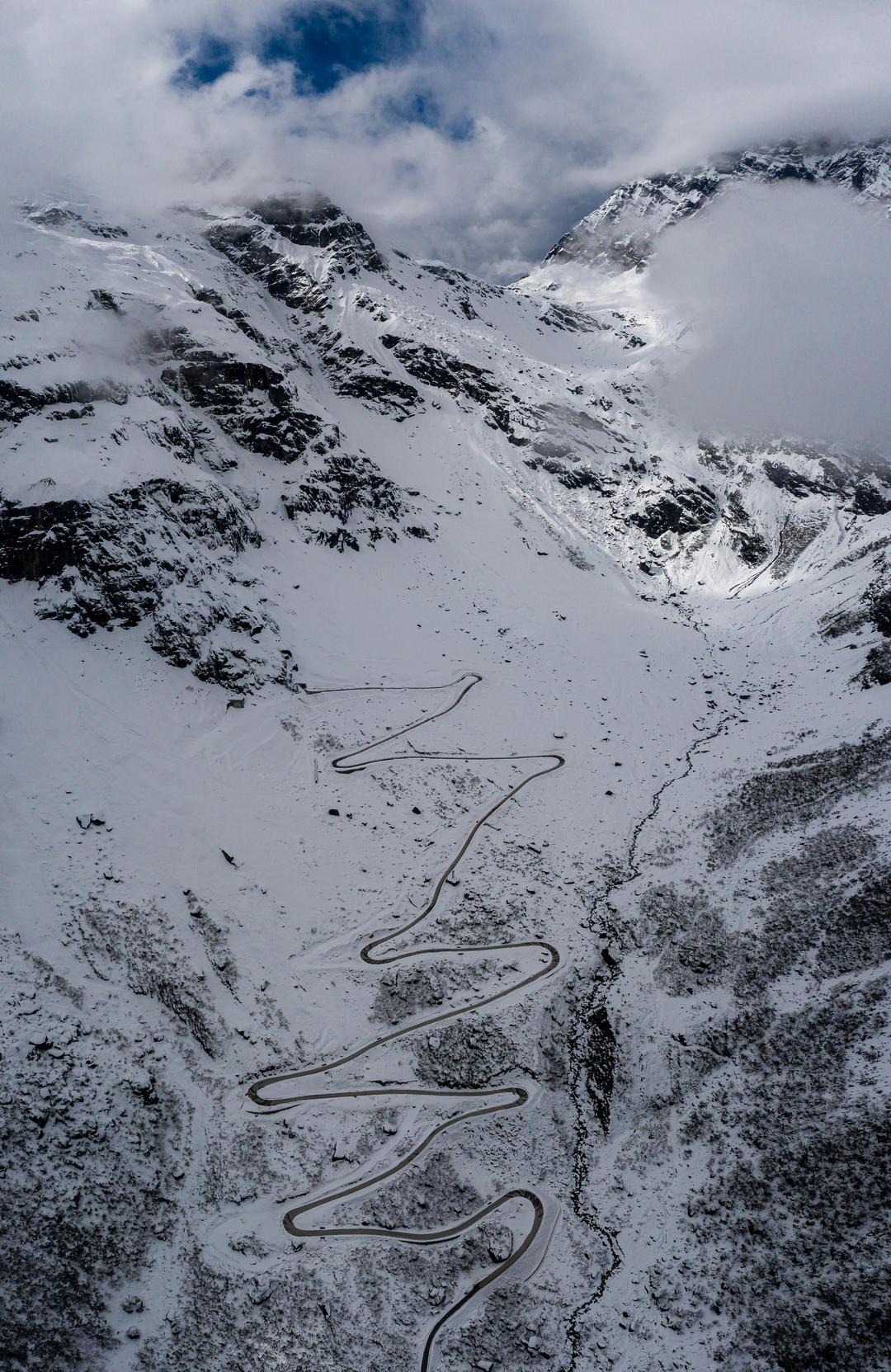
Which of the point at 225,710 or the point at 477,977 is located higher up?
the point at 225,710

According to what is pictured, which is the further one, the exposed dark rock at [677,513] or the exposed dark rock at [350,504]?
the exposed dark rock at [677,513]

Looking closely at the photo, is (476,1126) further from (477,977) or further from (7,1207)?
(7,1207)

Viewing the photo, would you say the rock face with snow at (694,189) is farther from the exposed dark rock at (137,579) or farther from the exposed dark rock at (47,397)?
the exposed dark rock at (137,579)

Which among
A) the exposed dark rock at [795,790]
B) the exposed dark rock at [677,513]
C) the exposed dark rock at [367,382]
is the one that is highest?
the exposed dark rock at [367,382]

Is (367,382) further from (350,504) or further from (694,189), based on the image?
(694,189)

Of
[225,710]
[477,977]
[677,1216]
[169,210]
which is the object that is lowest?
[677,1216]

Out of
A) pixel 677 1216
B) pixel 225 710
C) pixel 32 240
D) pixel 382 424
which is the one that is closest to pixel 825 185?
pixel 382 424

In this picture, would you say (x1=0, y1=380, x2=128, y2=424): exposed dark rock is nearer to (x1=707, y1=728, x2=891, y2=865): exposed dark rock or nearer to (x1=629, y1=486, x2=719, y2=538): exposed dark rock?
(x1=707, y1=728, x2=891, y2=865): exposed dark rock

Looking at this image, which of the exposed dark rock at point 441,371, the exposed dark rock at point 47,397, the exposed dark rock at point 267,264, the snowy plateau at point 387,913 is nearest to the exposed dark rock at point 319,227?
the exposed dark rock at point 267,264
